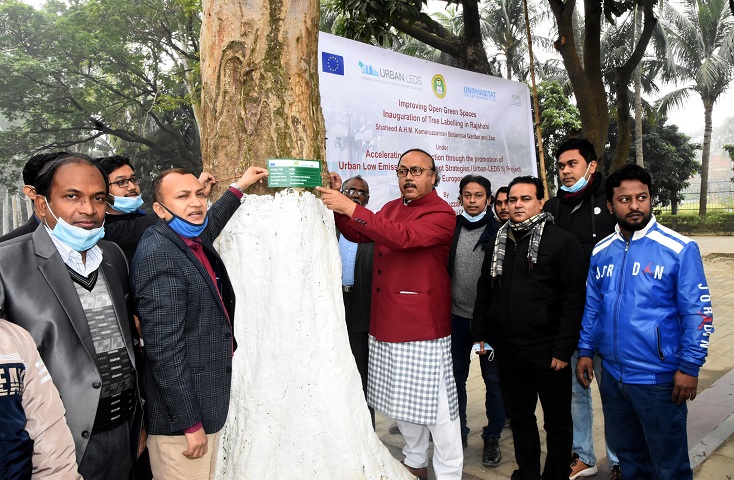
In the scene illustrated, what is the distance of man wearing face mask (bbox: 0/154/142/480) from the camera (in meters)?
1.78

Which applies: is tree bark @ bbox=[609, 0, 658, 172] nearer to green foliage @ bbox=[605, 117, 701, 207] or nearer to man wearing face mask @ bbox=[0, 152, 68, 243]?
man wearing face mask @ bbox=[0, 152, 68, 243]

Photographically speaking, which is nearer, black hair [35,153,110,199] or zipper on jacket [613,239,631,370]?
black hair [35,153,110,199]

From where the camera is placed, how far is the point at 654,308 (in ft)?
8.77

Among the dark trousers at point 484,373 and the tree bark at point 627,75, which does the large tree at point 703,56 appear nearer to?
the tree bark at point 627,75

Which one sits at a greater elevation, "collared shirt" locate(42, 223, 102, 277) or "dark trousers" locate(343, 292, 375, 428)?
"collared shirt" locate(42, 223, 102, 277)

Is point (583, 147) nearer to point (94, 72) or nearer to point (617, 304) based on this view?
point (617, 304)

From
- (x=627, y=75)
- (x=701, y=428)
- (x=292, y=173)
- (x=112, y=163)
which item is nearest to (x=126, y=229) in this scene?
(x=112, y=163)

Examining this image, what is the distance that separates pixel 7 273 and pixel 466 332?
2803 mm

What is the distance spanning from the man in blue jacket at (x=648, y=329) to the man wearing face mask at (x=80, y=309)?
2.25 meters

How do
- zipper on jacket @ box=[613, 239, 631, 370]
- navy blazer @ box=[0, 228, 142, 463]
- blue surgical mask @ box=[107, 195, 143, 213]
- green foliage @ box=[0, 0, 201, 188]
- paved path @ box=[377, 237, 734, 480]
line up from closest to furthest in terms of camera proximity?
navy blazer @ box=[0, 228, 142, 463], zipper on jacket @ box=[613, 239, 631, 370], blue surgical mask @ box=[107, 195, 143, 213], paved path @ box=[377, 237, 734, 480], green foliage @ box=[0, 0, 201, 188]

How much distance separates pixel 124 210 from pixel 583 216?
2.71 metres

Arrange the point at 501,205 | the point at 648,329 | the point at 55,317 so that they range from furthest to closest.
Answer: the point at 501,205, the point at 648,329, the point at 55,317

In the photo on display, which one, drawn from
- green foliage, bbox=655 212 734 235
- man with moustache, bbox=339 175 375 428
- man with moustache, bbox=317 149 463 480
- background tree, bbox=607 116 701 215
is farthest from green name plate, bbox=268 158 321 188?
green foliage, bbox=655 212 734 235

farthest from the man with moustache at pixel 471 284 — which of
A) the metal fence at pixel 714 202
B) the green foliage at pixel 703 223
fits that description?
the metal fence at pixel 714 202
